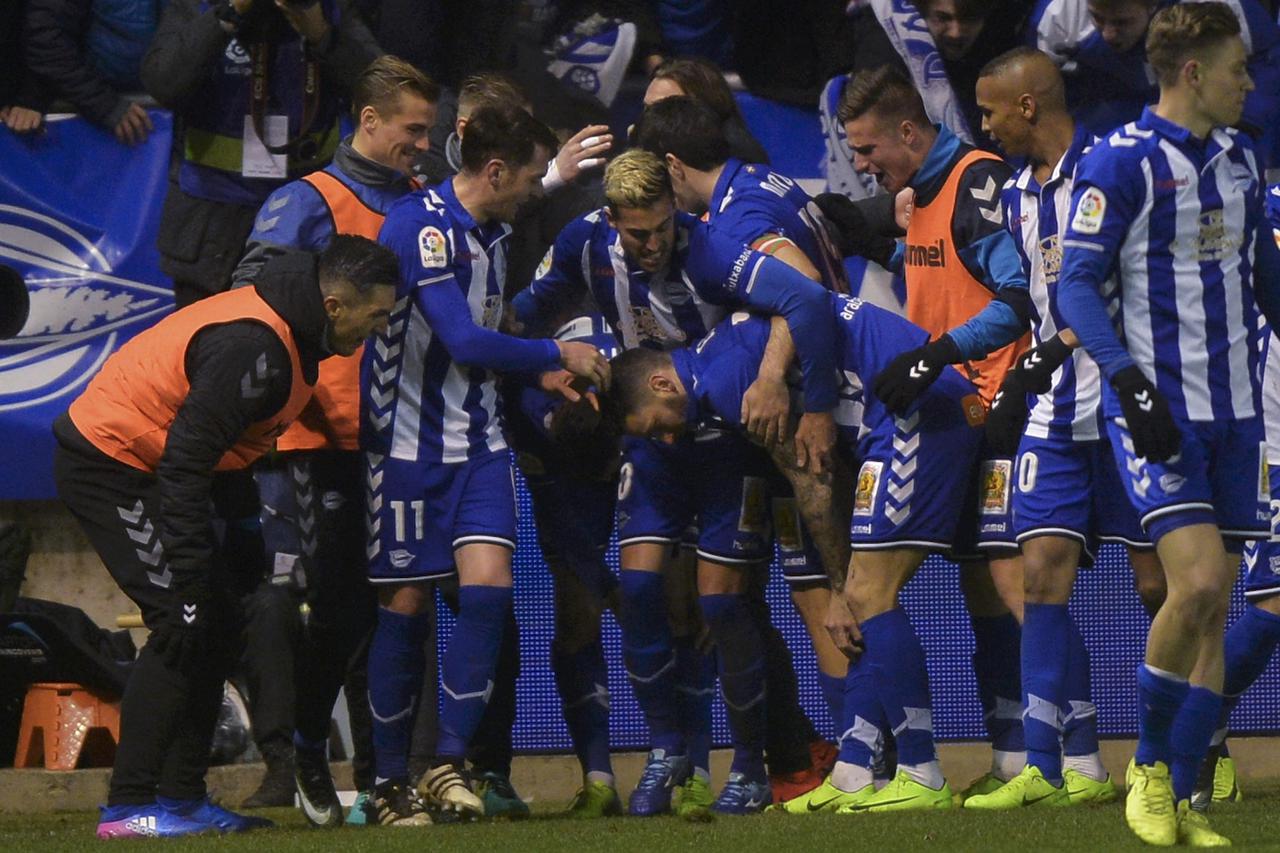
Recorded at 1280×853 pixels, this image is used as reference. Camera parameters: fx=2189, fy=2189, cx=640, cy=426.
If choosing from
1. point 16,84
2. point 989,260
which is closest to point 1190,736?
point 989,260

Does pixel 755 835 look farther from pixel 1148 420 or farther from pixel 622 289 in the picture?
pixel 622 289

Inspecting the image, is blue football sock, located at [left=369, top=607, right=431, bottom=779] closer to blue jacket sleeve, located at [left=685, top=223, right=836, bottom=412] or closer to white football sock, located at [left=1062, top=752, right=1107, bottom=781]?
blue jacket sleeve, located at [left=685, top=223, right=836, bottom=412]

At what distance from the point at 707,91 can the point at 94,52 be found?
8.50 ft

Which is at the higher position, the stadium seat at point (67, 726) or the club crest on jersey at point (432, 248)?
the club crest on jersey at point (432, 248)

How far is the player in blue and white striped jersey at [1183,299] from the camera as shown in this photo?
519 cm

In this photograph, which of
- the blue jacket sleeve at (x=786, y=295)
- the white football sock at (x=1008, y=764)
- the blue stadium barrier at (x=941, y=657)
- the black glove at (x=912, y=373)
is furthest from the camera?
the blue stadium barrier at (x=941, y=657)

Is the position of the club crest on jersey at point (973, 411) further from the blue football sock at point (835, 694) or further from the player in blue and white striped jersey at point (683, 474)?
the blue football sock at point (835, 694)

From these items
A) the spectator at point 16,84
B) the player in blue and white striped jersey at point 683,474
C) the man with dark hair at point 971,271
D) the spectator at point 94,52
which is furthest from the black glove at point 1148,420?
the spectator at point 16,84

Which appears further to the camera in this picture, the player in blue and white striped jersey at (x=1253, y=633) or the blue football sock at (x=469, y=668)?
the player in blue and white striped jersey at (x=1253, y=633)

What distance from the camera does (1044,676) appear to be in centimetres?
611

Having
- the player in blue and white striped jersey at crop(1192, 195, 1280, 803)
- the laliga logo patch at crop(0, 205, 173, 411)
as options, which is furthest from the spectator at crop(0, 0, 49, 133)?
the player in blue and white striped jersey at crop(1192, 195, 1280, 803)

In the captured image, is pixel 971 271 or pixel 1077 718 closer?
pixel 1077 718

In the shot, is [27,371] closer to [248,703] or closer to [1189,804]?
[248,703]

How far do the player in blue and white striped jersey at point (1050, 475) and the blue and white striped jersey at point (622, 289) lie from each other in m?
0.99
